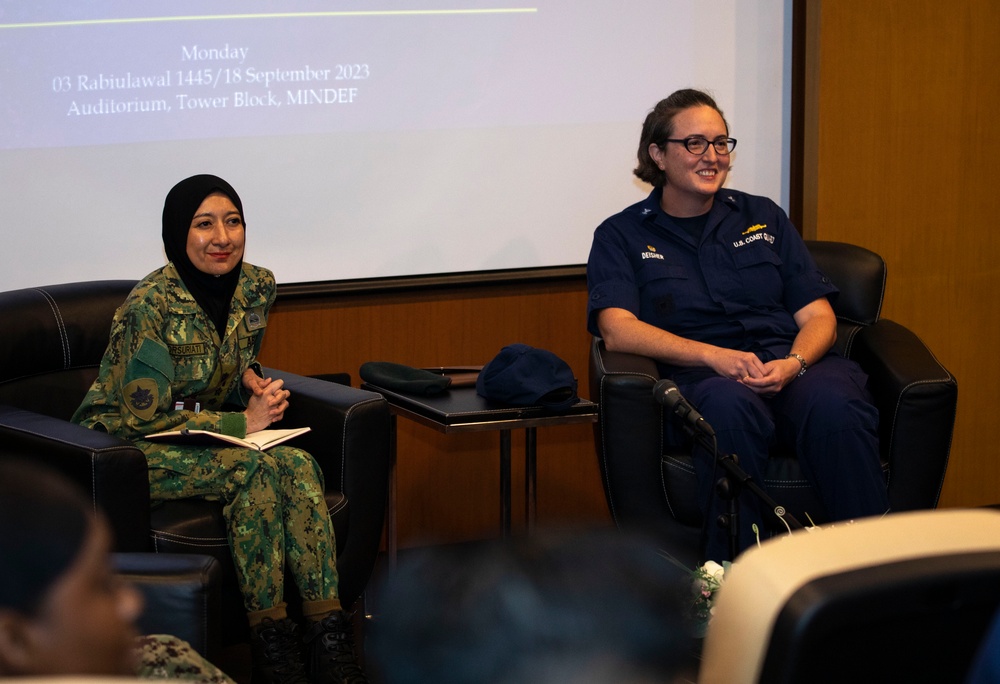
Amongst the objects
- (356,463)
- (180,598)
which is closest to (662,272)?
(356,463)

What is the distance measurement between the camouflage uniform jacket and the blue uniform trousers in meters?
1.19

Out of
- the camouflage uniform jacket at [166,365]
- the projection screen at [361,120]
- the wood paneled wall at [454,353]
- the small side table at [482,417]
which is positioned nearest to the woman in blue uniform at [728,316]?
the small side table at [482,417]

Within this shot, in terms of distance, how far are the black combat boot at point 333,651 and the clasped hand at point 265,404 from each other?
0.55m

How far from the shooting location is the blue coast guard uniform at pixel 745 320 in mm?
2799

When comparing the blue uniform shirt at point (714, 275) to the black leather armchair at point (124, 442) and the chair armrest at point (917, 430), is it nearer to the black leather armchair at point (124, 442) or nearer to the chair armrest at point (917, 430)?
the chair armrest at point (917, 430)

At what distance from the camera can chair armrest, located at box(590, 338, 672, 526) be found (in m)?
2.85

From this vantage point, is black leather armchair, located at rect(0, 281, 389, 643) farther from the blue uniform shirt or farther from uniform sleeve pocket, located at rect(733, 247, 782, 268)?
uniform sleeve pocket, located at rect(733, 247, 782, 268)

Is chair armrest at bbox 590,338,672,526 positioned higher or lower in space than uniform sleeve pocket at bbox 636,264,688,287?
lower

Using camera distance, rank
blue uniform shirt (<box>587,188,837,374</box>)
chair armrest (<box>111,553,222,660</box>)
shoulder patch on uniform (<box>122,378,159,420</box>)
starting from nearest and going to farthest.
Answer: chair armrest (<box>111,553,222,660</box>) < shoulder patch on uniform (<box>122,378,159,420</box>) < blue uniform shirt (<box>587,188,837,374</box>)

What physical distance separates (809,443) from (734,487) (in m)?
0.86

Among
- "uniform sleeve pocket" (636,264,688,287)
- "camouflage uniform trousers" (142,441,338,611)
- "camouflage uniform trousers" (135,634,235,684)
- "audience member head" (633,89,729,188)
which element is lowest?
"camouflage uniform trousers" (142,441,338,611)

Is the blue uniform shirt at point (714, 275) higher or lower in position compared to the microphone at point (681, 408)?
higher

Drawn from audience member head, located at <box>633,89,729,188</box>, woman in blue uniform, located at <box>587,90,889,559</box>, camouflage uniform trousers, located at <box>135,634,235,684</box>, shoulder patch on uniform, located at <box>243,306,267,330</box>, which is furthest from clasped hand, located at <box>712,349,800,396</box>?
camouflage uniform trousers, located at <box>135,634,235,684</box>

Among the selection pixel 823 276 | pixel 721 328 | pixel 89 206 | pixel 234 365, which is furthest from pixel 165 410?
pixel 823 276
